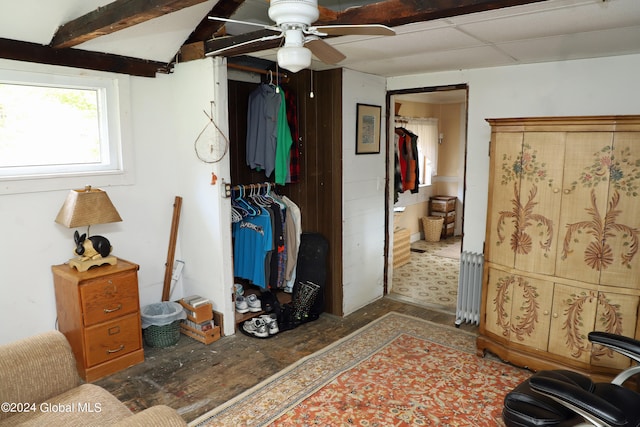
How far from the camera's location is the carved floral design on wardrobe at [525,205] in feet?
9.81

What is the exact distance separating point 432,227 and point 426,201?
49cm

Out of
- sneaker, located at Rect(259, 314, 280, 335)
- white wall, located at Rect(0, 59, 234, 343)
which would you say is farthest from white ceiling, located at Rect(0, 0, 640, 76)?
sneaker, located at Rect(259, 314, 280, 335)

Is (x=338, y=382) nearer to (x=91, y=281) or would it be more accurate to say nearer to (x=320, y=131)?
(x=91, y=281)

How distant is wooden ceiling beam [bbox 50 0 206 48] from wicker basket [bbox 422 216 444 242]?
555 cm

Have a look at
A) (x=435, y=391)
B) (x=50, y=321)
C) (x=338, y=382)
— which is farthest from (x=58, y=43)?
(x=435, y=391)

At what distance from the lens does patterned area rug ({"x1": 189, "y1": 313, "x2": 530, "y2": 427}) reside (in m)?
2.61

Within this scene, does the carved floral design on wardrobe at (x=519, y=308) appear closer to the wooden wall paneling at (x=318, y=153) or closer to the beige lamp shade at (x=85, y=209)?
the wooden wall paneling at (x=318, y=153)

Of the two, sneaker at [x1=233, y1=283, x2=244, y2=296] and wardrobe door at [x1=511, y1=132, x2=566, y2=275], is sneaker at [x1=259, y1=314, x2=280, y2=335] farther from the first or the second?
wardrobe door at [x1=511, y1=132, x2=566, y2=275]

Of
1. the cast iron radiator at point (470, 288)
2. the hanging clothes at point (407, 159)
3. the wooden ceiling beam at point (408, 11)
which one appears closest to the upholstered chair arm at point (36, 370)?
the wooden ceiling beam at point (408, 11)

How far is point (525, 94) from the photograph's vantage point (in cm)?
365

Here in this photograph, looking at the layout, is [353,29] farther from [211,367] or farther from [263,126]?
[211,367]

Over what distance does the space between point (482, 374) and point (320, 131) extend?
235 cm

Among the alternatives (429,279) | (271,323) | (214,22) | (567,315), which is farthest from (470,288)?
(214,22)

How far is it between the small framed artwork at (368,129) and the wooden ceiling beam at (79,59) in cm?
169
